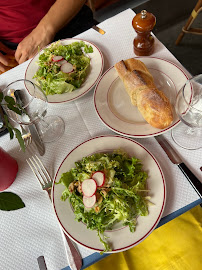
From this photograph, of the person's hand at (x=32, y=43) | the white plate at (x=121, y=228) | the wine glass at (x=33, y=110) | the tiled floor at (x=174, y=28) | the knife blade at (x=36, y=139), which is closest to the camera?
the white plate at (x=121, y=228)

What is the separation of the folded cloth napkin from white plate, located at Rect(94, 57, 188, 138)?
485mm

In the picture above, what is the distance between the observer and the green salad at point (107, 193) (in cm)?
83

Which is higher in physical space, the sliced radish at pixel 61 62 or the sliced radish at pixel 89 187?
the sliced radish at pixel 61 62

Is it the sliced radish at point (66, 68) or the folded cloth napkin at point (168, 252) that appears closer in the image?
the folded cloth napkin at point (168, 252)

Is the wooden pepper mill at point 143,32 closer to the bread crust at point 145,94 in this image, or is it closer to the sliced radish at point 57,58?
the bread crust at point 145,94

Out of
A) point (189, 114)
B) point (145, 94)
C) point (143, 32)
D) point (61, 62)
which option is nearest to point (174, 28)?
point (143, 32)

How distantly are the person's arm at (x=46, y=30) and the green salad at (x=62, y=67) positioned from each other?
1.08 feet

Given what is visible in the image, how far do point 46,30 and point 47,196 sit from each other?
111 centimetres

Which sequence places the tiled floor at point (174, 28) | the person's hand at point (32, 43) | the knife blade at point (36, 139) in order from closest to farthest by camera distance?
the knife blade at point (36, 139), the person's hand at point (32, 43), the tiled floor at point (174, 28)

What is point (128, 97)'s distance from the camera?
3.71ft

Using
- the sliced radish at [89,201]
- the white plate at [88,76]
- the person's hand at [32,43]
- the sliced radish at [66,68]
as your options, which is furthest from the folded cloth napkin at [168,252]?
the person's hand at [32,43]

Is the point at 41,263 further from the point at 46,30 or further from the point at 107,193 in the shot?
the point at 46,30

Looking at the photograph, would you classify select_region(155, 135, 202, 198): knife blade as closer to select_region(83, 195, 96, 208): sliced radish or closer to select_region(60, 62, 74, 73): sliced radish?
select_region(83, 195, 96, 208): sliced radish

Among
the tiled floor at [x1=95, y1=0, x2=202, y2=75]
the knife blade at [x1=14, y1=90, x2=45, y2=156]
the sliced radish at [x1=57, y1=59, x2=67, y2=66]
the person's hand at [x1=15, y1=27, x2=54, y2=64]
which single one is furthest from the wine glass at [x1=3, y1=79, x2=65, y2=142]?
the tiled floor at [x1=95, y1=0, x2=202, y2=75]
